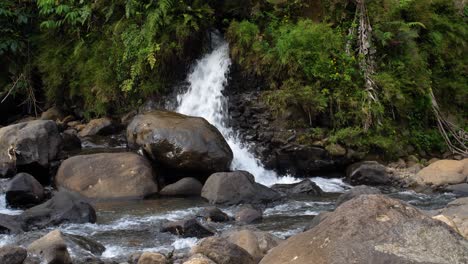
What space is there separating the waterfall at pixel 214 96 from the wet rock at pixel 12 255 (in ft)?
20.7

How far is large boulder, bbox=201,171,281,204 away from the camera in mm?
10047

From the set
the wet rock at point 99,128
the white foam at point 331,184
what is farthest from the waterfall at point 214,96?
the wet rock at point 99,128

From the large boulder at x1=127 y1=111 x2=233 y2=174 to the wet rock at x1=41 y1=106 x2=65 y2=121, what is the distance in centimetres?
530

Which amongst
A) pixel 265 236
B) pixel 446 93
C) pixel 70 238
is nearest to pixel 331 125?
pixel 446 93

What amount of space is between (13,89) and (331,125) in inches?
343

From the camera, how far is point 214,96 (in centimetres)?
1355

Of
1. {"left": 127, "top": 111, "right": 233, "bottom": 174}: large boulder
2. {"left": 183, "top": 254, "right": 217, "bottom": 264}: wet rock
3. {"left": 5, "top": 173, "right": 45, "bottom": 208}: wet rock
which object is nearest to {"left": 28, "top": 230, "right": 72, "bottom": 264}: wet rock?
{"left": 183, "top": 254, "right": 217, "bottom": 264}: wet rock

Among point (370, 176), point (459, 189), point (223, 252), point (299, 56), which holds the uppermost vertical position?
point (299, 56)

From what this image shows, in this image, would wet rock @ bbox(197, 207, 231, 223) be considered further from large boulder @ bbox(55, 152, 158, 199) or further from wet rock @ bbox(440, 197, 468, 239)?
wet rock @ bbox(440, 197, 468, 239)

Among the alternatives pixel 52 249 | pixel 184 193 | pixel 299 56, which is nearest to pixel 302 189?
pixel 184 193

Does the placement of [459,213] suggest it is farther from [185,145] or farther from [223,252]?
[185,145]

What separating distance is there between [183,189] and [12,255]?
4.47 meters

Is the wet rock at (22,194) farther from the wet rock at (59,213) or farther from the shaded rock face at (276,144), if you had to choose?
the shaded rock face at (276,144)

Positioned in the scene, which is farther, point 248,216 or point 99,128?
point 99,128
